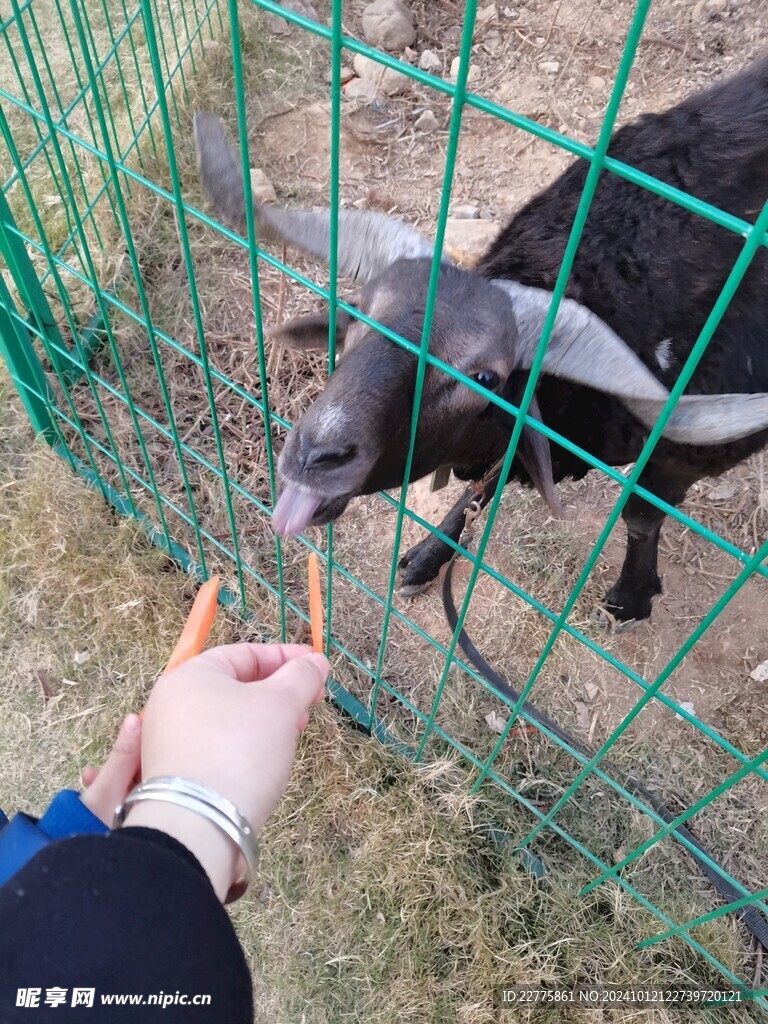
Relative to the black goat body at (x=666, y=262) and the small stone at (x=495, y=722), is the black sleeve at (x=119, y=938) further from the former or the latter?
the small stone at (x=495, y=722)

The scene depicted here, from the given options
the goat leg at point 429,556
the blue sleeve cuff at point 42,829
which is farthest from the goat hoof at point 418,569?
the blue sleeve cuff at point 42,829

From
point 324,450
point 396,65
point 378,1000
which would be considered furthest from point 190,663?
point 378,1000

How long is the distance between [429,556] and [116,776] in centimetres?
218

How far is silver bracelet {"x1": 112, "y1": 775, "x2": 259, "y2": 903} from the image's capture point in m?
1.16

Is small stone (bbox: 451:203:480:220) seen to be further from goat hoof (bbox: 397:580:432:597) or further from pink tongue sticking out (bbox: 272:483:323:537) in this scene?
pink tongue sticking out (bbox: 272:483:323:537)

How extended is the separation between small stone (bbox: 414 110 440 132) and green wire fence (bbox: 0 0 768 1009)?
4.82ft

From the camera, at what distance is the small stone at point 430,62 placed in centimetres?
543

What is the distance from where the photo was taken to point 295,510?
1.84 metres

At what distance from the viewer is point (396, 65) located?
109cm

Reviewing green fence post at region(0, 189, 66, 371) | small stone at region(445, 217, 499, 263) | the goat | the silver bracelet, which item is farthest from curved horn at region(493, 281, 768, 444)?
small stone at region(445, 217, 499, 263)

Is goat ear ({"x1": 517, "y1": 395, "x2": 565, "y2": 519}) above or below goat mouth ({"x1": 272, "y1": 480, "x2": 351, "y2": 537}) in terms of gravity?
below

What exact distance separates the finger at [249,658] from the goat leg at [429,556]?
1.72 meters

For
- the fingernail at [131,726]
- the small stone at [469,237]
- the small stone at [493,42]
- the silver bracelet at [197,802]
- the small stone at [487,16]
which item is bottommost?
the small stone at [469,237]

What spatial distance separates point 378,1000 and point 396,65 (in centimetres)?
265
